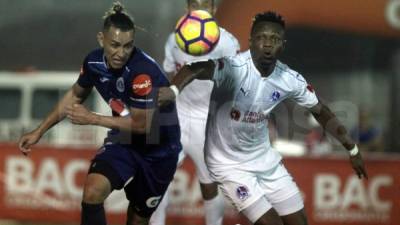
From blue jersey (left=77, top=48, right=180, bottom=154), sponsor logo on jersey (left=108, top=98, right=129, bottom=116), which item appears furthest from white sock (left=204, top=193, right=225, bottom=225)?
sponsor logo on jersey (left=108, top=98, right=129, bottom=116)

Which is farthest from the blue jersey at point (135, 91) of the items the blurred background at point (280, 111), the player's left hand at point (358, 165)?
the blurred background at point (280, 111)

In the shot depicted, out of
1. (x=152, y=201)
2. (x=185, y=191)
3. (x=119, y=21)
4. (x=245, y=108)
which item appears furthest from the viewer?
(x=185, y=191)

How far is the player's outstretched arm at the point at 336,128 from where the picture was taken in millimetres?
8539

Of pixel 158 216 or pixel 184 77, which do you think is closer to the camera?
pixel 184 77

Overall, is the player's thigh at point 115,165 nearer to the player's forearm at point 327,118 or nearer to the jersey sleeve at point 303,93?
the jersey sleeve at point 303,93

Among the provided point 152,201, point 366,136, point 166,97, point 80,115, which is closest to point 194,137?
point 152,201

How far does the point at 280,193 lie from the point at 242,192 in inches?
15.6

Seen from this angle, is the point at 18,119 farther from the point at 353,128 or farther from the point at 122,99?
the point at 122,99

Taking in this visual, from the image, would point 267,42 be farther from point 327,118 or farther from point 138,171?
point 138,171

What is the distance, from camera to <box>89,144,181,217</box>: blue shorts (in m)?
8.02

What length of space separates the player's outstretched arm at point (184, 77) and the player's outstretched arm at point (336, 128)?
1.35 m

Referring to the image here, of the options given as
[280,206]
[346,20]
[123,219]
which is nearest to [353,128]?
[346,20]

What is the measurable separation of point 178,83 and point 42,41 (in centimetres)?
1404

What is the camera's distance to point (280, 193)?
850 centimetres
